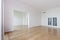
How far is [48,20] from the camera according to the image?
34.8 feet

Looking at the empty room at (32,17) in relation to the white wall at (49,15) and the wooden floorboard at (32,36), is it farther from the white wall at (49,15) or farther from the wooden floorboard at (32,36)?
the wooden floorboard at (32,36)

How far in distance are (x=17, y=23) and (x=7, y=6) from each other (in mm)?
6702

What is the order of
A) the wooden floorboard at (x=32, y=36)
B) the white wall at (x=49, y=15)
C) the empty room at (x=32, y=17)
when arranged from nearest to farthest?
the wooden floorboard at (x=32, y=36), the empty room at (x=32, y=17), the white wall at (x=49, y=15)

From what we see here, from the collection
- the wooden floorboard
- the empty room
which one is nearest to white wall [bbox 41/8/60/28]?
the empty room

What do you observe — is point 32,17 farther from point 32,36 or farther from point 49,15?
point 32,36

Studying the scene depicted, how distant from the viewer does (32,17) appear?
8695mm

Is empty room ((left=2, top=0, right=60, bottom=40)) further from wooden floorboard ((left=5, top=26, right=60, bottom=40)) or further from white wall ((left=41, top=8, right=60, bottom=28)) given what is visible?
wooden floorboard ((left=5, top=26, right=60, bottom=40))

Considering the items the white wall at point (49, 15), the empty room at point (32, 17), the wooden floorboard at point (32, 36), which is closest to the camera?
the wooden floorboard at point (32, 36)

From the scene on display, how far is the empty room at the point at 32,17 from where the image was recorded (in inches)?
203

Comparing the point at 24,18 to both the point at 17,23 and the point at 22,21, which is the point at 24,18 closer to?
the point at 22,21

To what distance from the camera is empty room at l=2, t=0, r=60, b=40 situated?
517 cm

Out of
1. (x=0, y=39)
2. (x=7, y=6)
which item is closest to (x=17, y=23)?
(x=7, y=6)

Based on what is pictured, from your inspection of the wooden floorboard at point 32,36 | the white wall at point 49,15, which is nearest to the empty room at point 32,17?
the white wall at point 49,15

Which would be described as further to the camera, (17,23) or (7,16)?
(17,23)
